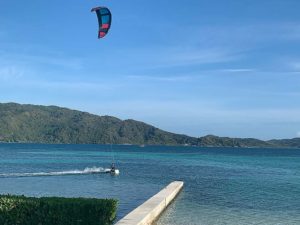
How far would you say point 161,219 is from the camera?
30250 mm

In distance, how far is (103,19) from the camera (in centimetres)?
2203

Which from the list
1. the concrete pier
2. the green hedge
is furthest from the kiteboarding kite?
the concrete pier

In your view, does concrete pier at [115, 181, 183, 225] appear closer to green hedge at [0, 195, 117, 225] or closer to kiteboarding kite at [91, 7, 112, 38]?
green hedge at [0, 195, 117, 225]

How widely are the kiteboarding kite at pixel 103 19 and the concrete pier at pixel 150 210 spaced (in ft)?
29.0

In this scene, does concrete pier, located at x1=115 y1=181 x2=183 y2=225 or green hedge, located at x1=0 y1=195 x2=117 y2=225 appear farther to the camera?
concrete pier, located at x1=115 y1=181 x2=183 y2=225

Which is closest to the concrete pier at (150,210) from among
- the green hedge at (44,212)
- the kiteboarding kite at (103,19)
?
the green hedge at (44,212)

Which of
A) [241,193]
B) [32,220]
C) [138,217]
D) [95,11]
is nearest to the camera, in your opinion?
[32,220]

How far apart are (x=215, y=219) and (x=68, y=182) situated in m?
27.9

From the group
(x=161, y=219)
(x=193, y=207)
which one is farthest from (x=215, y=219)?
(x=193, y=207)

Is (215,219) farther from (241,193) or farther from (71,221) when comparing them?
(241,193)

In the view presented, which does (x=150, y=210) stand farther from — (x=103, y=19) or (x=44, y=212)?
(x=103, y=19)

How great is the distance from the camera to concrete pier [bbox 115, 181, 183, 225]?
24578 millimetres

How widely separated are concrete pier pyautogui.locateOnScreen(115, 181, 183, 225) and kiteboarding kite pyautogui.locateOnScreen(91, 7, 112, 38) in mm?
8837

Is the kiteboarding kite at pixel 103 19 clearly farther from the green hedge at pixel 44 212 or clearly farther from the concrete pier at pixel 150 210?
the concrete pier at pixel 150 210
